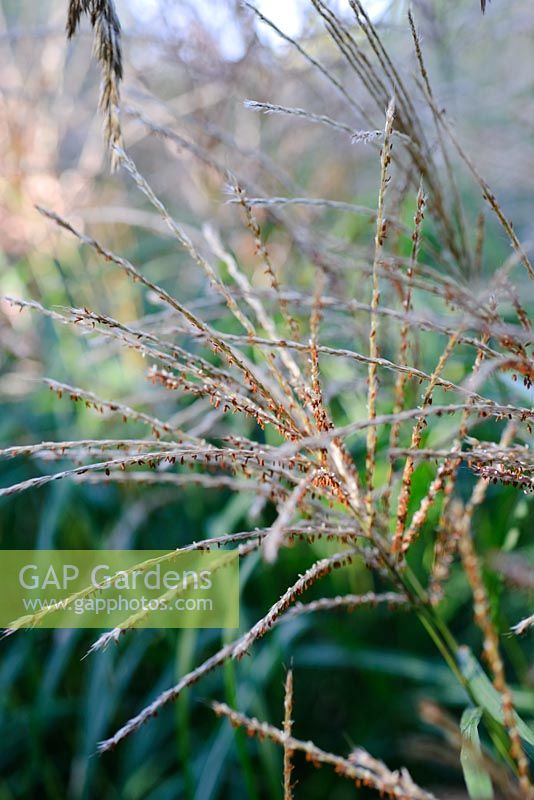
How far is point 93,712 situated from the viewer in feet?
4.72

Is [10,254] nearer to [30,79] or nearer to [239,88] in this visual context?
[30,79]

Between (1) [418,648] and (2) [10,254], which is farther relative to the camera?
(2) [10,254]

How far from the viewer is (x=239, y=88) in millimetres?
1780

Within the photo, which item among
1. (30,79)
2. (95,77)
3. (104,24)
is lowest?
(104,24)

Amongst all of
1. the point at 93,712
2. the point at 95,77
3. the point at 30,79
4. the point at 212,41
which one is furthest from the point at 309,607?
the point at 95,77

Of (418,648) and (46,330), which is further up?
(46,330)

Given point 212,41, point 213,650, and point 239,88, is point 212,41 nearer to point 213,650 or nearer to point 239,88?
point 239,88

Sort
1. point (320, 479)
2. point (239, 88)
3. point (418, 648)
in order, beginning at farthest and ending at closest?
point (239, 88) → point (418, 648) → point (320, 479)

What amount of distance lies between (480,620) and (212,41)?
1.74 meters

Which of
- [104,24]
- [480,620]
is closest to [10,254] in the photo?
[104,24]

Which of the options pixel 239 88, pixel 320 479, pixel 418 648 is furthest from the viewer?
pixel 239 88

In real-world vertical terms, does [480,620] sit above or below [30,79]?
below

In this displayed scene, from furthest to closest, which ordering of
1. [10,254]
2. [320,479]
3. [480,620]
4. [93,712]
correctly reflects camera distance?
[10,254] < [93,712] < [320,479] < [480,620]

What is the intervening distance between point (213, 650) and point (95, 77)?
3.13m
